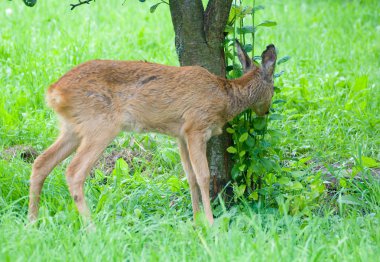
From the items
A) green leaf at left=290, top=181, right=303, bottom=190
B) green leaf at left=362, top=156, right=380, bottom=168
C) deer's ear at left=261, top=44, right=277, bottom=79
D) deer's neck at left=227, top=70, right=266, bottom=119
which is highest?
deer's ear at left=261, top=44, right=277, bottom=79

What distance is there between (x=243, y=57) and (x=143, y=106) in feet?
2.86

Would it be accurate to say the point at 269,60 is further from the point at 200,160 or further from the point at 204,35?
the point at 200,160

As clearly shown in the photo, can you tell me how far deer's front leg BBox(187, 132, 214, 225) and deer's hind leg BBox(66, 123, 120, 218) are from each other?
1.93ft

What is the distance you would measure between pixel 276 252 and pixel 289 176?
1.88m

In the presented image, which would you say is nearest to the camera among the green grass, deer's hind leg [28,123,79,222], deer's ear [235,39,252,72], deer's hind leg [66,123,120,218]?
the green grass

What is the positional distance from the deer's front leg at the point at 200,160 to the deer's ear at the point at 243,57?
2.23ft

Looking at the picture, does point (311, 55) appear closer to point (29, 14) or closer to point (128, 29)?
point (128, 29)

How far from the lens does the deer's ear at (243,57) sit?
5.54m

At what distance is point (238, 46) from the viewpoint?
5539 millimetres

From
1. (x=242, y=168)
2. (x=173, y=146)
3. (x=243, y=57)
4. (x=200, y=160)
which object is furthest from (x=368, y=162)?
(x=173, y=146)

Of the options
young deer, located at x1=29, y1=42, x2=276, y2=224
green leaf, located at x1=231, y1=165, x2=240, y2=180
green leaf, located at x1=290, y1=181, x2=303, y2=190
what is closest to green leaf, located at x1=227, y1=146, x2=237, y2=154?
green leaf, located at x1=231, y1=165, x2=240, y2=180

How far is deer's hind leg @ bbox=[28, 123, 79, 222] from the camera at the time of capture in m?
5.40

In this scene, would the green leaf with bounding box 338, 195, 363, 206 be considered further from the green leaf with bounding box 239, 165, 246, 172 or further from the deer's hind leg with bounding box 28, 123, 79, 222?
the deer's hind leg with bounding box 28, 123, 79, 222

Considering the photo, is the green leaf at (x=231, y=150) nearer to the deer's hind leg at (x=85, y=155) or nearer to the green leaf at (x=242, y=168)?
the green leaf at (x=242, y=168)
